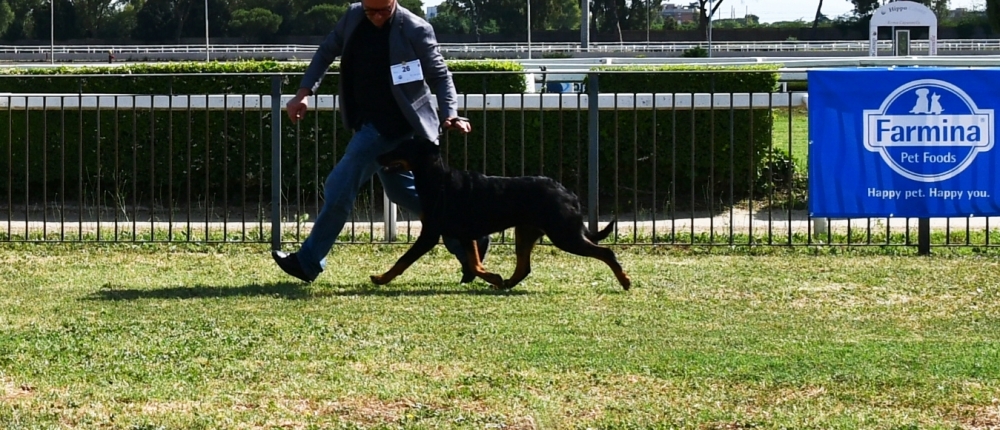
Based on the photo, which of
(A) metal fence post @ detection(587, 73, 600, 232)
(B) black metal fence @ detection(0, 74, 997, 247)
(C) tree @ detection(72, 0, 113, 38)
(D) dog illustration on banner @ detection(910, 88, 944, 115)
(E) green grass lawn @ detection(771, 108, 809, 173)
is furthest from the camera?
(C) tree @ detection(72, 0, 113, 38)

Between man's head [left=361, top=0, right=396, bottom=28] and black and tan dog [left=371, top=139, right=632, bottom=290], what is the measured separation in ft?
2.14

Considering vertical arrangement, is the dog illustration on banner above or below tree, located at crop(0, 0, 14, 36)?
below

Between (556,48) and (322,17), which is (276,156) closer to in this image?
(556,48)

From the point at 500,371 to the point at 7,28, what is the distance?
73.1 metres

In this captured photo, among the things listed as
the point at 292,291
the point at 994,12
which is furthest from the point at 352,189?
the point at 994,12

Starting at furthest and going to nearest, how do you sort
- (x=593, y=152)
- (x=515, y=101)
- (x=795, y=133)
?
(x=795, y=133), (x=515, y=101), (x=593, y=152)

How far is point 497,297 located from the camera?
24.1 ft

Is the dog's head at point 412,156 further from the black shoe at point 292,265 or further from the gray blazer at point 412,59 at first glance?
the black shoe at point 292,265

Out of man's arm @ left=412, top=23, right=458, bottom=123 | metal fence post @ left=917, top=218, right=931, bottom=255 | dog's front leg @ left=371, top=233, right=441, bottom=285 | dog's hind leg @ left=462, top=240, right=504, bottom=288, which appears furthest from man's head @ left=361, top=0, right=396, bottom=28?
metal fence post @ left=917, top=218, right=931, bottom=255

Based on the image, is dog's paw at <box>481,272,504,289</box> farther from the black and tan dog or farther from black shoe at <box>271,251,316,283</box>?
black shoe at <box>271,251,316,283</box>

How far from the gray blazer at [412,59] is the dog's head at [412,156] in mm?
98

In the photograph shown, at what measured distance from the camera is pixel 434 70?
755 cm

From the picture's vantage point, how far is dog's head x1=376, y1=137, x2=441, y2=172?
7332mm

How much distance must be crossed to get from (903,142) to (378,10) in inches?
147
